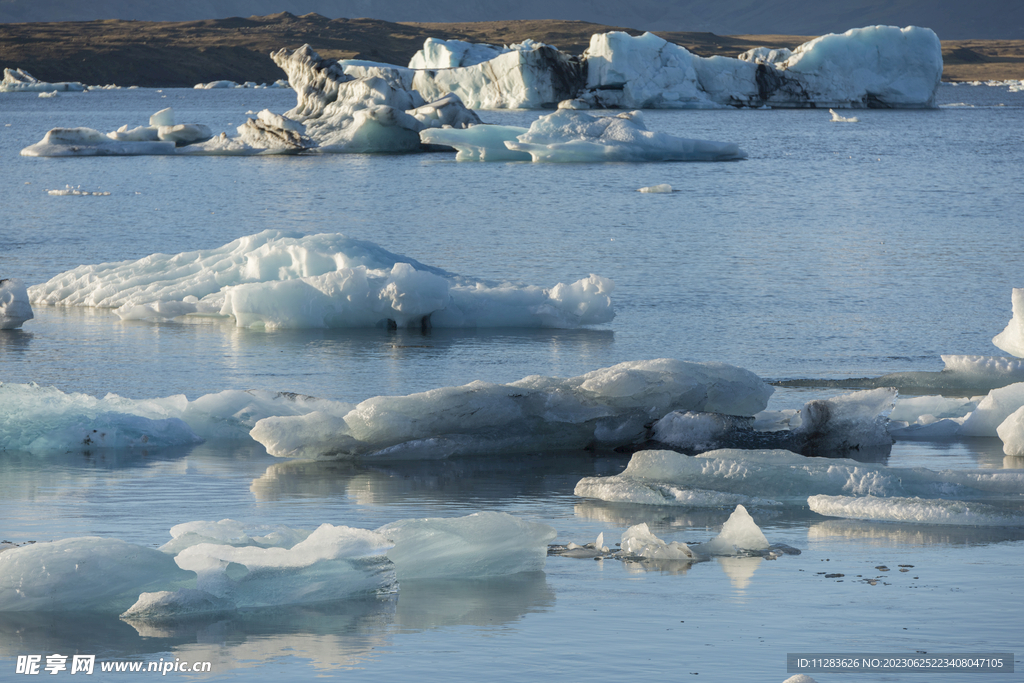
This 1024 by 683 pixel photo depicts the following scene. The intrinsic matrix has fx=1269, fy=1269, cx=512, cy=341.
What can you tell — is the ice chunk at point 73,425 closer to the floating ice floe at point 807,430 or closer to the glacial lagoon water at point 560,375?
the glacial lagoon water at point 560,375

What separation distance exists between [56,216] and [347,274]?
13.5m

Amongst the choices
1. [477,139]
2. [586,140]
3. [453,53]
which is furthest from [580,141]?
[453,53]

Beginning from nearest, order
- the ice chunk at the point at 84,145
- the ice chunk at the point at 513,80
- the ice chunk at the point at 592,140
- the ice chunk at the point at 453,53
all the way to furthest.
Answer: the ice chunk at the point at 592,140, the ice chunk at the point at 84,145, the ice chunk at the point at 513,80, the ice chunk at the point at 453,53

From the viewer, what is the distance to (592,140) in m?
33.6

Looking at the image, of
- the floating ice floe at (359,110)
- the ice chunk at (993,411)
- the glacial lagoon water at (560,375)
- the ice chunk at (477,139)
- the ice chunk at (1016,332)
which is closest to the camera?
the glacial lagoon water at (560,375)

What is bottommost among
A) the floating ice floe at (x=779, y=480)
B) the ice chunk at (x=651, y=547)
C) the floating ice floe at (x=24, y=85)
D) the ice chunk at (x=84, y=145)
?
the ice chunk at (x=84, y=145)

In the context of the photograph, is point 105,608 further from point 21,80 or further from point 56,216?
point 21,80

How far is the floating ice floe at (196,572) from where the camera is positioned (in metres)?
3.99

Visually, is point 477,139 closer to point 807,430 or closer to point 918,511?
point 807,430

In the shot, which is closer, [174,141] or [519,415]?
[519,415]

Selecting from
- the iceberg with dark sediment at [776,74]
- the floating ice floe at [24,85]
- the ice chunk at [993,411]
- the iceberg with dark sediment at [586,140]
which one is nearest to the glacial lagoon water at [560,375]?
the ice chunk at [993,411]

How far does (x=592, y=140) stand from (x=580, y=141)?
1.68ft

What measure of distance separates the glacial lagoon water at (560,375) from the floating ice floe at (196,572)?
79 millimetres

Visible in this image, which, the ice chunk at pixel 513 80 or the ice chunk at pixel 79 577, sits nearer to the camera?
the ice chunk at pixel 79 577
